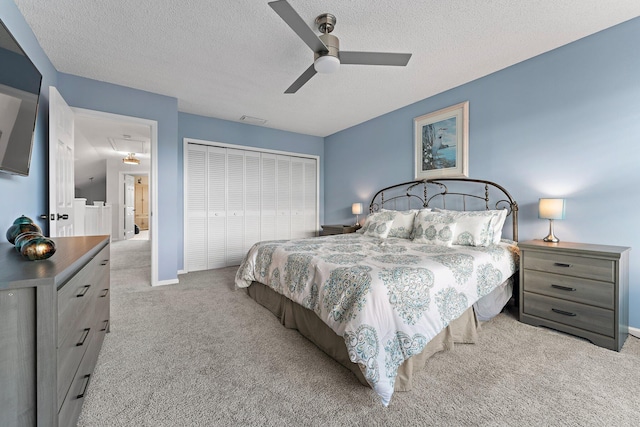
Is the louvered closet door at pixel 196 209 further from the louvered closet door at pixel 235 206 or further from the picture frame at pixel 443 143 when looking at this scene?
the picture frame at pixel 443 143

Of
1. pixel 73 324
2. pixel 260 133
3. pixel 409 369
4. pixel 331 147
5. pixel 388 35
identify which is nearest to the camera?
pixel 73 324

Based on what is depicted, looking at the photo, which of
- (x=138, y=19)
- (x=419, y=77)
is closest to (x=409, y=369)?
(x=419, y=77)

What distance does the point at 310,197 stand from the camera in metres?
5.76

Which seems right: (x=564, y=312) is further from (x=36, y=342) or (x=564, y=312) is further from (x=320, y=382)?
→ (x=36, y=342)

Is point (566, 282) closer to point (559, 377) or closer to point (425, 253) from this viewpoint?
point (559, 377)

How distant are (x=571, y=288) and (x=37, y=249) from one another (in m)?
3.45

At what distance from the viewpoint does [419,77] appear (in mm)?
3170

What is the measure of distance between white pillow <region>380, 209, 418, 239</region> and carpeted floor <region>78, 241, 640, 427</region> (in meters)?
1.33

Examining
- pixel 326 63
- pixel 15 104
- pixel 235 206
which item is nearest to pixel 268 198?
pixel 235 206

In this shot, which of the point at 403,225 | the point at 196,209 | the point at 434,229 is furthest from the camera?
the point at 196,209

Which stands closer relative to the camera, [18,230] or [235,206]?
[18,230]

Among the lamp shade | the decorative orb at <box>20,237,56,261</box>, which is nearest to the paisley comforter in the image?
the lamp shade

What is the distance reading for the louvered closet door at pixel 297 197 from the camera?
5.51 m

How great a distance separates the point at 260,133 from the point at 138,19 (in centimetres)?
291
